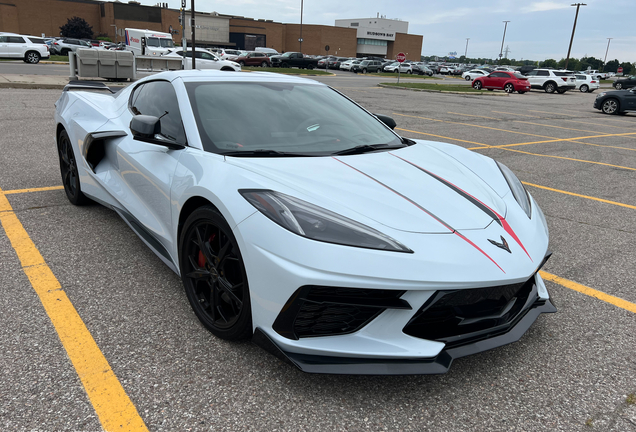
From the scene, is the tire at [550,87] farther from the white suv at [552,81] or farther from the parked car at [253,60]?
the parked car at [253,60]

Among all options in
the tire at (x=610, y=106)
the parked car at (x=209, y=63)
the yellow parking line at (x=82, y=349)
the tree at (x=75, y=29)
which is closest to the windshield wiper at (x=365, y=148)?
the yellow parking line at (x=82, y=349)

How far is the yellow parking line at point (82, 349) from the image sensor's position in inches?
77.9

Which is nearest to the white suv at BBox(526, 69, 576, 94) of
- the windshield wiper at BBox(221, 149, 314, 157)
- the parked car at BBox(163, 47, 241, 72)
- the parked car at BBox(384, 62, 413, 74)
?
the parked car at BBox(384, 62, 413, 74)

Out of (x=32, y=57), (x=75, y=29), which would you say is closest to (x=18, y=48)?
(x=32, y=57)

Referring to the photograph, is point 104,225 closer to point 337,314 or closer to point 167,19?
point 337,314

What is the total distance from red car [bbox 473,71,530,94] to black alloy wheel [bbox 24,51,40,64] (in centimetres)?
2770

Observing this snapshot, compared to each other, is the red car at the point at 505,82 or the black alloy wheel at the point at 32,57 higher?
the red car at the point at 505,82

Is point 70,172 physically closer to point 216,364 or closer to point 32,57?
point 216,364

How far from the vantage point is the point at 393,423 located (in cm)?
200

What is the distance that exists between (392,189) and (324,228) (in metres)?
0.57

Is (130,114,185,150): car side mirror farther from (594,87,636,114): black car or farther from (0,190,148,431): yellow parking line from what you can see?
(594,87,636,114): black car

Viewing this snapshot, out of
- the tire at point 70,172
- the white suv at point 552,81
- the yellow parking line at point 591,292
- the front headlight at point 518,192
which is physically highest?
the white suv at point 552,81

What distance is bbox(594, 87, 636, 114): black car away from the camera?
1894 centimetres

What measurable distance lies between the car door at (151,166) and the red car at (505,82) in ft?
99.4
